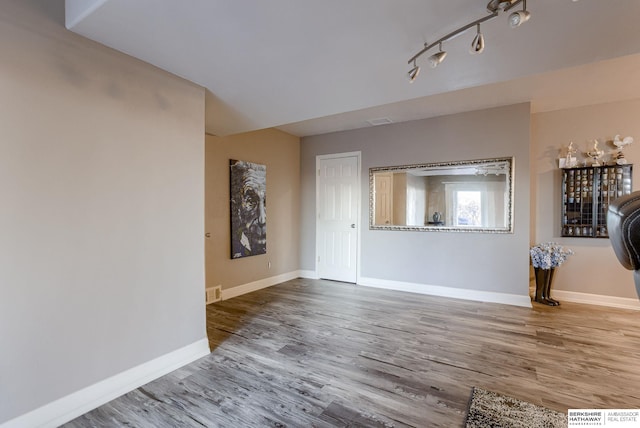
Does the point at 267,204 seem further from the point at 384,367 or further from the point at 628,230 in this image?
the point at 628,230

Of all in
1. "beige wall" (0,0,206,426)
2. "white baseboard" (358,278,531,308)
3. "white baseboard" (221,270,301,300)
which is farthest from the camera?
"white baseboard" (221,270,301,300)

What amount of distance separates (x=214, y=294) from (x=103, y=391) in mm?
2034

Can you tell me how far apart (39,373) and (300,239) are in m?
4.04

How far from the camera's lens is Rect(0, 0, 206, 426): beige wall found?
153 cm

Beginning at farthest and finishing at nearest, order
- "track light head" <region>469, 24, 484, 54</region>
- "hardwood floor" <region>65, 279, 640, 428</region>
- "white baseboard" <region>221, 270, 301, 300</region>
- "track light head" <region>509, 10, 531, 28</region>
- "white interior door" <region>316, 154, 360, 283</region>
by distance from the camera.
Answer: "white interior door" <region>316, 154, 360, 283</region>, "white baseboard" <region>221, 270, 301, 300</region>, "hardwood floor" <region>65, 279, 640, 428</region>, "track light head" <region>469, 24, 484, 54</region>, "track light head" <region>509, 10, 531, 28</region>

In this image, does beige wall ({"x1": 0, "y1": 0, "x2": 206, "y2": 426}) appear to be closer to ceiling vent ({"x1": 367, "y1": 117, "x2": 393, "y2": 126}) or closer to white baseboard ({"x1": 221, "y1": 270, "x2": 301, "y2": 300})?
white baseboard ({"x1": 221, "y1": 270, "x2": 301, "y2": 300})

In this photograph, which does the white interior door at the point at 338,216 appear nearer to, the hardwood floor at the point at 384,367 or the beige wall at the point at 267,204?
the beige wall at the point at 267,204

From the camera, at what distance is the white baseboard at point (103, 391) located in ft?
5.21

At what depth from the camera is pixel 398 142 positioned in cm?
452

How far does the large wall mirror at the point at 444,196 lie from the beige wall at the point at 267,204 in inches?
56.2

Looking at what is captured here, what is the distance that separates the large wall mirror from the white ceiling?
1512 millimetres

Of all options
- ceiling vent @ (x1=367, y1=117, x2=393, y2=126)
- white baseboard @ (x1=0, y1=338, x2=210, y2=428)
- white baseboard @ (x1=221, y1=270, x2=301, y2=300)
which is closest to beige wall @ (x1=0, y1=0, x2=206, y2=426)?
white baseboard @ (x1=0, y1=338, x2=210, y2=428)

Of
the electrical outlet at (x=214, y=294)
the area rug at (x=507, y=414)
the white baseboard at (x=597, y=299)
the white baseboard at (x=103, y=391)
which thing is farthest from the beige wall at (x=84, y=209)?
the white baseboard at (x=597, y=299)

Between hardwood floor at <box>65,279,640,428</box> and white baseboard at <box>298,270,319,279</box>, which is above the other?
white baseboard at <box>298,270,319,279</box>
